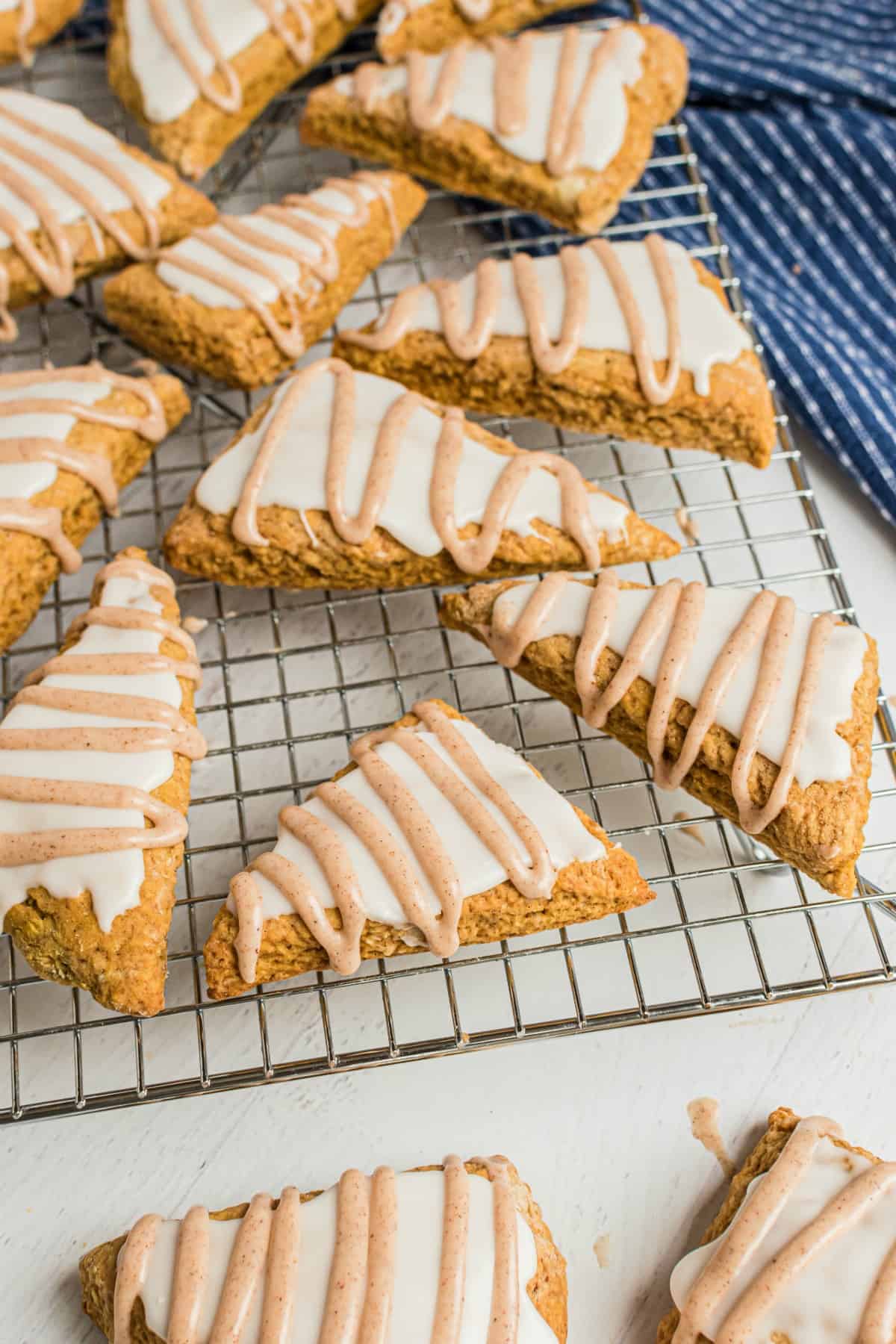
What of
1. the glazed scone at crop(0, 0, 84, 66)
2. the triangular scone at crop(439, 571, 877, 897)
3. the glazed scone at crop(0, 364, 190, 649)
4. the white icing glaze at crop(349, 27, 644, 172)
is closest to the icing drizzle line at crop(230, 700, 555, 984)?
the triangular scone at crop(439, 571, 877, 897)

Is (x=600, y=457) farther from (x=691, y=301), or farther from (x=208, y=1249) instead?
(x=208, y=1249)

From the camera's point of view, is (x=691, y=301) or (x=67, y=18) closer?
(x=691, y=301)

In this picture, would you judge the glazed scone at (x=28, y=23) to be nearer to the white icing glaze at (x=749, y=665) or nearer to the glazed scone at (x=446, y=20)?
the glazed scone at (x=446, y=20)

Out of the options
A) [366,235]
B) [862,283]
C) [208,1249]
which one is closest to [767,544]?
[862,283]

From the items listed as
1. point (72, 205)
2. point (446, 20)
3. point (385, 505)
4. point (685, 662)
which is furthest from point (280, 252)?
point (685, 662)

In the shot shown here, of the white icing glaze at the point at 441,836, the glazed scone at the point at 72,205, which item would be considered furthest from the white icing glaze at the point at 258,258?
the white icing glaze at the point at 441,836

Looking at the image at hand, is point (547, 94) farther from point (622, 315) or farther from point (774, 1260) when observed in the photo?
point (774, 1260)
